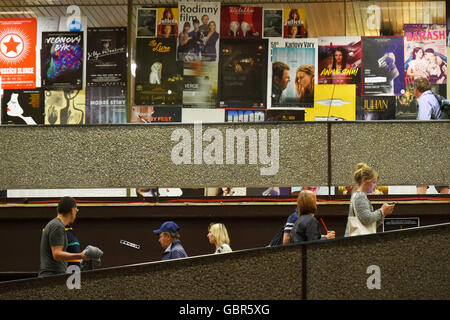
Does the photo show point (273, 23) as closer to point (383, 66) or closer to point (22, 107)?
point (383, 66)

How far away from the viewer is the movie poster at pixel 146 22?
10773 millimetres

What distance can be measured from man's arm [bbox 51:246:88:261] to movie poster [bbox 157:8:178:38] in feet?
18.3

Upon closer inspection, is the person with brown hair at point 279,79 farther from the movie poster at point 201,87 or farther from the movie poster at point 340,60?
the movie poster at point 201,87

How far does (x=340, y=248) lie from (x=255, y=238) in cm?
296

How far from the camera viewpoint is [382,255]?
4223mm

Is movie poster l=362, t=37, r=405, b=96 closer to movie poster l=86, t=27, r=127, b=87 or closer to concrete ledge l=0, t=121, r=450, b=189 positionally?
concrete ledge l=0, t=121, r=450, b=189

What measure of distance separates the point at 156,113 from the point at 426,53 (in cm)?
397

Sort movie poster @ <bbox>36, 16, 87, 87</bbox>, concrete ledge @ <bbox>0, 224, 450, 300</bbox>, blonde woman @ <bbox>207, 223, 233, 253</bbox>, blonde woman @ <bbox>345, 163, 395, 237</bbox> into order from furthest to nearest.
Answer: movie poster @ <bbox>36, 16, 87, 87</bbox> → blonde woman @ <bbox>207, 223, 233, 253</bbox> → blonde woman @ <bbox>345, 163, 395, 237</bbox> → concrete ledge @ <bbox>0, 224, 450, 300</bbox>

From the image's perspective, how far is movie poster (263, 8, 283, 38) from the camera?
35.3ft

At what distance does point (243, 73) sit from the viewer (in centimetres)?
1060

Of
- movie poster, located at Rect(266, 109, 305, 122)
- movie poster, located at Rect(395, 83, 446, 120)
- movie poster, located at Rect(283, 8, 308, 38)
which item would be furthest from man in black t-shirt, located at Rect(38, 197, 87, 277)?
movie poster, located at Rect(395, 83, 446, 120)

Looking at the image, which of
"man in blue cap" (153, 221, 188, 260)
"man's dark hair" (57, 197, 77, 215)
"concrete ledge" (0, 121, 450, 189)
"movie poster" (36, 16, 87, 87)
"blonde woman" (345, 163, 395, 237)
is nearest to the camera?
"blonde woman" (345, 163, 395, 237)
